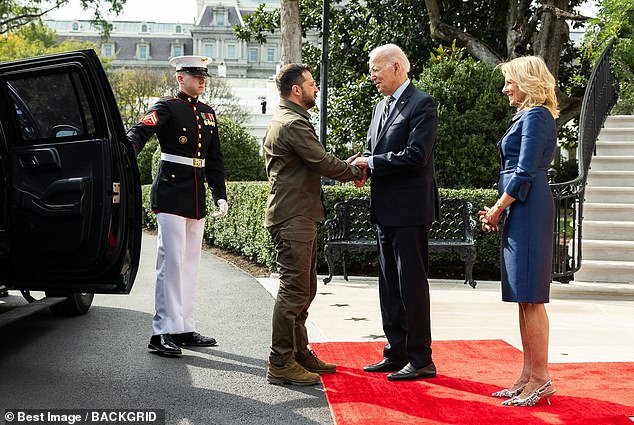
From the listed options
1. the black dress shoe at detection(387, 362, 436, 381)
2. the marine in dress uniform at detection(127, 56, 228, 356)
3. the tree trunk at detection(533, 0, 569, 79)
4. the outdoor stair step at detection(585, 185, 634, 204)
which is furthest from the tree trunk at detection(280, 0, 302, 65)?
the black dress shoe at detection(387, 362, 436, 381)

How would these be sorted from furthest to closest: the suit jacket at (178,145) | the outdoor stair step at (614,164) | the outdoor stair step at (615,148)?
the outdoor stair step at (615,148)
the outdoor stair step at (614,164)
the suit jacket at (178,145)

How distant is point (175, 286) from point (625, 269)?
18.8ft

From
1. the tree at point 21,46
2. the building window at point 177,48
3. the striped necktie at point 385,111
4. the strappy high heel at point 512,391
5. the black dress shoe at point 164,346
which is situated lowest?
the black dress shoe at point 164,346

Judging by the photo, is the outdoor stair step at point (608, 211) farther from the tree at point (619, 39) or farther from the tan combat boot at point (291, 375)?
the tan combat boot at point (291, 375)

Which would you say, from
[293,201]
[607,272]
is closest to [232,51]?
[607,272]

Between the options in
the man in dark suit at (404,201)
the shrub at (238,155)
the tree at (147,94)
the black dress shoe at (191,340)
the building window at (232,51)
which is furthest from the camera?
the building window at (232,51)

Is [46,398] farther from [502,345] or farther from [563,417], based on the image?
[502,345]

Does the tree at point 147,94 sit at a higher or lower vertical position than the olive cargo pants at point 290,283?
higher

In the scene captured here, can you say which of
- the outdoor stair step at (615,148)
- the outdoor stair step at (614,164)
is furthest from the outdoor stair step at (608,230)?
the outdoor stair step at (615,148)

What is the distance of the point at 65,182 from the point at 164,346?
1.48m

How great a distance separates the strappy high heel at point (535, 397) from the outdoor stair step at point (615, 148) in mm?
8480

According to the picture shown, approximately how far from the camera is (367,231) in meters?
11.1

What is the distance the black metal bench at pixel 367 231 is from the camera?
1047 cm

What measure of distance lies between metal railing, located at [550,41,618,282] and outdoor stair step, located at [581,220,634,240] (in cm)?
18
